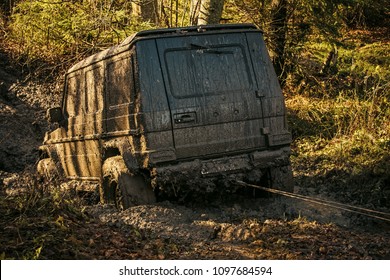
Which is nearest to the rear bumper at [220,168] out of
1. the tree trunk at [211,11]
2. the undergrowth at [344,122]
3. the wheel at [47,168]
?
the undergrowth at [344,122]

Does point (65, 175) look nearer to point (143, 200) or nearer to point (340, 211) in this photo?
point (143, 200)

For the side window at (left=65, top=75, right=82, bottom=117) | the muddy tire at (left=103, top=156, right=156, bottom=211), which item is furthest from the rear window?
the side window at (left=65, top=75, right=82, bottom=117)

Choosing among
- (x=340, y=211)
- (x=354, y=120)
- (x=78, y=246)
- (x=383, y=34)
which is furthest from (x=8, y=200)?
(x=383, y=34)

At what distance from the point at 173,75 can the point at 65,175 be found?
13.0ft

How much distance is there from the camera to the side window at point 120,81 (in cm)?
846

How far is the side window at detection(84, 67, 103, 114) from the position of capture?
9516 mm

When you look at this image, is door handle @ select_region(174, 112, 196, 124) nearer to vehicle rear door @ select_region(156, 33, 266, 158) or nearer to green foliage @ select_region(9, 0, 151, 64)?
vehicle rear door @ select_region(156, 33, 266, 158)

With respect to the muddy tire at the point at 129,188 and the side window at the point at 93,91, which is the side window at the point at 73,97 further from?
the muddy tire at the point at 129,188

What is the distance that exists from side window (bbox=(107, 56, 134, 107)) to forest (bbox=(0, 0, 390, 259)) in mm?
1384

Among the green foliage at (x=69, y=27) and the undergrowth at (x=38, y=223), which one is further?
the green foliage at (x=69, y=27)

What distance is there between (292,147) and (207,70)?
17.5 feet

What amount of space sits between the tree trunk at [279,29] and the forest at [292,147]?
0.12 feet

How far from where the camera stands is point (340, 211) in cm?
890

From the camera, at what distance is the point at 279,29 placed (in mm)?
15023
